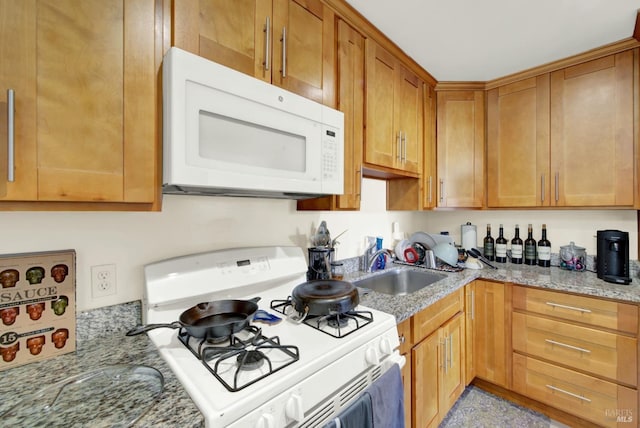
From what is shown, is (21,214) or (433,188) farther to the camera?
(433,188)

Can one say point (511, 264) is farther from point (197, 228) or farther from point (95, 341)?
point (95, 341)

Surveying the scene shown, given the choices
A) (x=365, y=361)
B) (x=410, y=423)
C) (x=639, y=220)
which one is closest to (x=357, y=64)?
(x=365, y=361)

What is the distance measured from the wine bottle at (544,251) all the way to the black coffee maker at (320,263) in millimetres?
1752

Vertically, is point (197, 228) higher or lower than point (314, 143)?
lower

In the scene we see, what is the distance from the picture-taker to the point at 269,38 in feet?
3.64

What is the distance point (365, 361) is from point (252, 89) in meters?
1.02

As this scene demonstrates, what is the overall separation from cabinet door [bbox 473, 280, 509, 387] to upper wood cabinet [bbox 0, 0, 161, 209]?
6.85ft

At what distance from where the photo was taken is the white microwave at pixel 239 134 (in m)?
0.83

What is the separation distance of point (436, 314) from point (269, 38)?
1.56 metres

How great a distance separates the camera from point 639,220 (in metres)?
1.87

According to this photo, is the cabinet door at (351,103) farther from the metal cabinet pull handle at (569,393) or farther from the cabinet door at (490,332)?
the metal cabinet pull handle at (569,393)

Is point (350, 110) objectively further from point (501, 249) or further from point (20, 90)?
point (501, 249)

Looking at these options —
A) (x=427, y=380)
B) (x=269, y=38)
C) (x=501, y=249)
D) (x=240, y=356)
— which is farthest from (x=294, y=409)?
(x=501, y=249)

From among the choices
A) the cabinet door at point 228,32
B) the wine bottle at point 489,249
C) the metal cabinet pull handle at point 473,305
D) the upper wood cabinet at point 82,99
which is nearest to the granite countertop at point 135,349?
the metal cabinet pull handle at point 473,305
